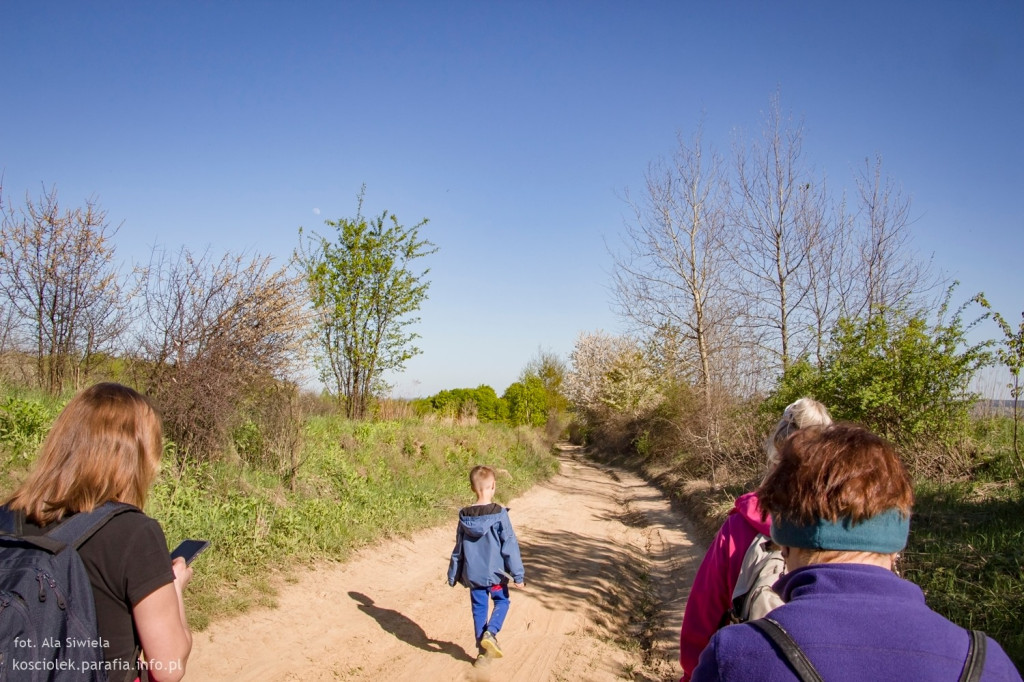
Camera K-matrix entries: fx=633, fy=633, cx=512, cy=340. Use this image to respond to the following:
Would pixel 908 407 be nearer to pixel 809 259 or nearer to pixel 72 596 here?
pixel 809 259

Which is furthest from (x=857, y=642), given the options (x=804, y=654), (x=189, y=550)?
(x=189, y=550)

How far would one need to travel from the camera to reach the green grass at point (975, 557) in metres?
4.97

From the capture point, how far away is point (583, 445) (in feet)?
146

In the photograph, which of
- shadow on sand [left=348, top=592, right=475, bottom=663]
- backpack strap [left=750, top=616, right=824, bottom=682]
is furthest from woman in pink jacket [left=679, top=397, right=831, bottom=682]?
shadow on sand [left=348, top=592, right=475, bottom=663]

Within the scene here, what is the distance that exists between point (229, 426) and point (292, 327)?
1947 millimetres

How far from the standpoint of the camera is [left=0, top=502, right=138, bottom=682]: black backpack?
166 cm

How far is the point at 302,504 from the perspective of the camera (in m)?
8.99

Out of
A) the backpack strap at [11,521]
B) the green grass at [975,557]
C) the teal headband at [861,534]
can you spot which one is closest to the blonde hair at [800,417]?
the teal headband at [861,534]

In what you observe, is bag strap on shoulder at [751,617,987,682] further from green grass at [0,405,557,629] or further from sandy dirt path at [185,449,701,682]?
green grass at [0,405,557,629]

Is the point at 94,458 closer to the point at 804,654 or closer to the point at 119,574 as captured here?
the point at 119,574

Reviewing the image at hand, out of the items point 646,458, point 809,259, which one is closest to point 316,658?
point 809,259

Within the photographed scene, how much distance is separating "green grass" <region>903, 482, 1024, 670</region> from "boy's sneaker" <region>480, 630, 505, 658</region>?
3.81m

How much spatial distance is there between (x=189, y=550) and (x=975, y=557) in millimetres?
6551

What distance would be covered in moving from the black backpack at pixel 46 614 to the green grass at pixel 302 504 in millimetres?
4523
